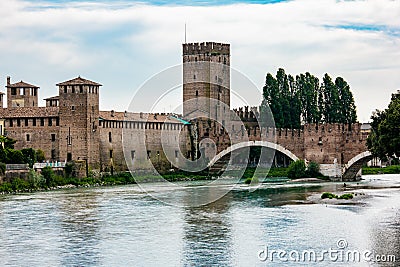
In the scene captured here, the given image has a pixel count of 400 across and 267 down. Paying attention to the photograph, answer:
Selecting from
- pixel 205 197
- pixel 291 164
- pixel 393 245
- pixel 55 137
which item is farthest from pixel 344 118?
pixel 393 245

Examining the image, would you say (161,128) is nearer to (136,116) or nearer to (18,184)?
(136,116)

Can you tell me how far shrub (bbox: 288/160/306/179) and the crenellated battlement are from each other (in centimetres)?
938

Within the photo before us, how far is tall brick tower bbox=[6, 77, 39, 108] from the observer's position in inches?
1753

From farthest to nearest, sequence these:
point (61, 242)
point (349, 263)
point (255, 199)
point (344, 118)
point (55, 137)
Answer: point (344, 118) → point (55, 137) → point (255, 199) → point (61, 242) → point (349, 263)

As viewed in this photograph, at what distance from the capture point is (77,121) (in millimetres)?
36812

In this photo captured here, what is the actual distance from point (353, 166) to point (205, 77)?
403 inches

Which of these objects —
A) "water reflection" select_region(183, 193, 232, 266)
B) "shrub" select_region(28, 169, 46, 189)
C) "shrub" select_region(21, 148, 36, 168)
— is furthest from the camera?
"shrub" select_region(21, 148, 36, 168)

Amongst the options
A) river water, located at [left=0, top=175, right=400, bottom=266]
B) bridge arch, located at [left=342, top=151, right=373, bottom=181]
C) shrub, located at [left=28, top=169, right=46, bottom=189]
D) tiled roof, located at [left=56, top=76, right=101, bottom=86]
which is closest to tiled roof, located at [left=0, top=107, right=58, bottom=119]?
tiled roof, located at [left=56, top=76, right=101, bottom=86]

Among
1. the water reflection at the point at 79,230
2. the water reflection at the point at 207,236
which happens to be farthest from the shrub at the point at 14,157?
the water reflection at the point at 207,236

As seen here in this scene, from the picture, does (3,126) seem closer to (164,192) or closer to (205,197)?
(164,192)

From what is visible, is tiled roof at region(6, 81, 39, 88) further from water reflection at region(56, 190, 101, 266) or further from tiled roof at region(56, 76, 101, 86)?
water reflection at region(56, 190, 101, 266)

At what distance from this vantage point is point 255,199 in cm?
2708

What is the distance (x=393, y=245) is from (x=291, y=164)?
74.7 ft

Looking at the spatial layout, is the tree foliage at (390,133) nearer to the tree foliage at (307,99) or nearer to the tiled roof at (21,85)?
the tree foliage at (307,99)
